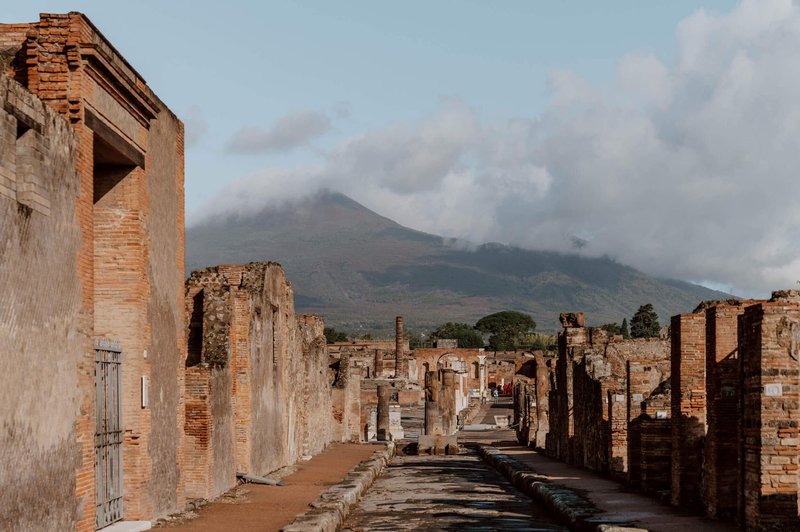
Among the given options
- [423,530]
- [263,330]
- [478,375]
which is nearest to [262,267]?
[263,330]

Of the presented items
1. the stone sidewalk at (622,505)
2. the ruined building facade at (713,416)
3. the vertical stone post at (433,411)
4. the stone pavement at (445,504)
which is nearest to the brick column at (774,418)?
the ruined building facade at (713,416)

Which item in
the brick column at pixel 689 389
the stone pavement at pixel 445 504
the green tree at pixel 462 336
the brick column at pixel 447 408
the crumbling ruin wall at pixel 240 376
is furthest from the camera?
the green tree at pixel 462 336

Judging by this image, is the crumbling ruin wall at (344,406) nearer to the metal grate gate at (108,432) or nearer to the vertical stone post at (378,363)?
the metal grate gate at (108,432)

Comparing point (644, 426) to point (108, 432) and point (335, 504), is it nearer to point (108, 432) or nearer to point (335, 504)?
point (335, 504)

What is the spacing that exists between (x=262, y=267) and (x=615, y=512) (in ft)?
32.5

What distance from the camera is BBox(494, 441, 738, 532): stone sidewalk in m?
14.5

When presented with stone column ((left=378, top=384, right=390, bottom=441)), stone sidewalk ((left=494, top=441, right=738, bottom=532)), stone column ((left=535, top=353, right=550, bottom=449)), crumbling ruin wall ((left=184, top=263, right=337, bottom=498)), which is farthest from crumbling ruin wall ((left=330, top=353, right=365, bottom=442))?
stone sidewalk ((left=494, top=441, right=738, bottom=532))

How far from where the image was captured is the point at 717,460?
1523cm

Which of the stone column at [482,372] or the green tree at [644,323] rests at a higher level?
the green tree at [644,323]

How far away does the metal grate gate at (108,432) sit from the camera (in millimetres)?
12914

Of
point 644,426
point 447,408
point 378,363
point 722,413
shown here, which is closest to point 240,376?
point 644,426

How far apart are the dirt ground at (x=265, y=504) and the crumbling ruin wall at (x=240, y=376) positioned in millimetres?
452

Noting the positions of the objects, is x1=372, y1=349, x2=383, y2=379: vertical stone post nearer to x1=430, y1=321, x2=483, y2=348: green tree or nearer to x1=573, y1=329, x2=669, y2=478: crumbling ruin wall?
A: x1=573, y1=329, x2=669, y2=478: crumbling ruin wall

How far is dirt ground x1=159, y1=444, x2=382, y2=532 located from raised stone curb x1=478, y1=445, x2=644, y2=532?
3523 millimetres
